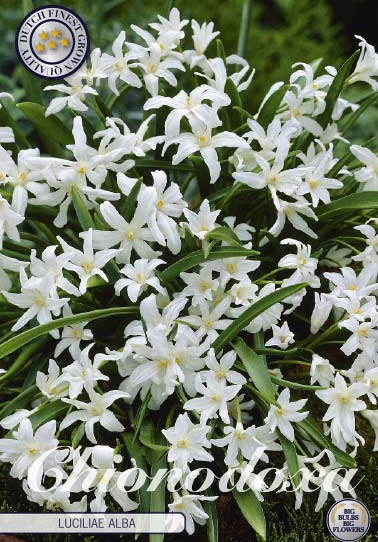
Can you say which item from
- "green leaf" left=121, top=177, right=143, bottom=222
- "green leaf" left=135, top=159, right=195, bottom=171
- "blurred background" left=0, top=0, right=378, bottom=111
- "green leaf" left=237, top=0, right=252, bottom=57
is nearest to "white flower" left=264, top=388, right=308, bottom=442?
"green leaf" left=121, top=177, right=143, bottom=222

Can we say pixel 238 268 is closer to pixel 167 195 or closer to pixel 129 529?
pixel 167 195

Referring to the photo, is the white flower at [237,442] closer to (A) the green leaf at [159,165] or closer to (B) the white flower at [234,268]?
(B) the white flower at [234,268]

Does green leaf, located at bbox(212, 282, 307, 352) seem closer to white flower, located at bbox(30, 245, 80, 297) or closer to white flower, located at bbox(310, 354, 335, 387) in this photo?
white flower, located at bbox(310, 354, 335, 387)

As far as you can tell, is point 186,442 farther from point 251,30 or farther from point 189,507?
point 251,30

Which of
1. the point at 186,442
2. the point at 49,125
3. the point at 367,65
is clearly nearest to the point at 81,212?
the point at 49,125

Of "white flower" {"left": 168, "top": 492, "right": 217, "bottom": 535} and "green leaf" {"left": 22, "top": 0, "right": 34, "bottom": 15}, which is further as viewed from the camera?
"green leaf" {"left": 22, "top": 0, "right": 34, "bottom": 15}
